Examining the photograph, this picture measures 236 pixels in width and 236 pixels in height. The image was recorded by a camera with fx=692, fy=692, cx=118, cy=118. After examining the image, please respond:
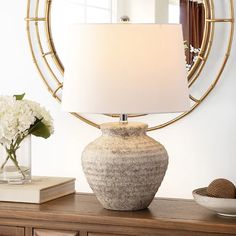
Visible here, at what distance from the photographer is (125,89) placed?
5.81 feet

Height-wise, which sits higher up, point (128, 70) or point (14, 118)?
point (128, 70)

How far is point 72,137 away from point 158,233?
641mm

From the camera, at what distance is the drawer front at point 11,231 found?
6.46ft

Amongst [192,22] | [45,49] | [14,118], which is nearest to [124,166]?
[14,118]

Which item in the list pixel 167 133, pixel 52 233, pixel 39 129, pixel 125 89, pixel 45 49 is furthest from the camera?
pixel 45 49

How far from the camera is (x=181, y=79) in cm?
182

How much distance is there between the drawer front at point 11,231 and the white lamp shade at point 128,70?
Answer: 0.41 meters

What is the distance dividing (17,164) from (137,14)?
0.60 metres

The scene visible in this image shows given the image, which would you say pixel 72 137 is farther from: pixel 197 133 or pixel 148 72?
pixel 148 72

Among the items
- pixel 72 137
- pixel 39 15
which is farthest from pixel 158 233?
pixel 39 15

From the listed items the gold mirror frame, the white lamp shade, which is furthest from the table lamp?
the gold mirror frame

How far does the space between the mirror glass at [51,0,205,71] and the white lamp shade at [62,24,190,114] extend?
306 mm

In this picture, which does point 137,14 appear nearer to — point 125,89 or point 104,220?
point 125,89

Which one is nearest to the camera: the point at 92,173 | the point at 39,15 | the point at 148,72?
the point at 148,72
